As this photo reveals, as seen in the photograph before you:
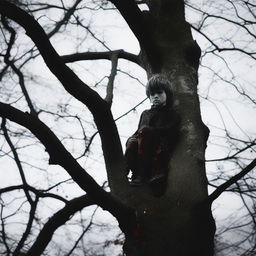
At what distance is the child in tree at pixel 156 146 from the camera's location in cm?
292

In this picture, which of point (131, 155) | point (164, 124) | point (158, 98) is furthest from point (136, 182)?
point (158, 98)

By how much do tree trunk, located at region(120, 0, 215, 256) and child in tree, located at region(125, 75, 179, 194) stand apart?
0.28 feet

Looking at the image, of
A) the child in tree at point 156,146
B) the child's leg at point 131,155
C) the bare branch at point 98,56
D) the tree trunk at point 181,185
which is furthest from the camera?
the bare branch at point 98,56

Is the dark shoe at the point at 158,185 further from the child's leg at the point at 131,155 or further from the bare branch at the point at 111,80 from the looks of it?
the bare branch at the point at 111,80

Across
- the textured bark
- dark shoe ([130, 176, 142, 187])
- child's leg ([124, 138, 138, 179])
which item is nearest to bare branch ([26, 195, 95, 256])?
child's leg ([124, 138, 138, 179])

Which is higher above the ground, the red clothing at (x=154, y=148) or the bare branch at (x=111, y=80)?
the bare branch at (x=111, y=80)

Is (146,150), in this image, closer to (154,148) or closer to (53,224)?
(154,148)

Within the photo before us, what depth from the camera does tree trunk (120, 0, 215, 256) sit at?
2268 millimetres

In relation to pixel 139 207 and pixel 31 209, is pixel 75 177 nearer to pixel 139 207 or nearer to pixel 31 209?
pixel 139 207

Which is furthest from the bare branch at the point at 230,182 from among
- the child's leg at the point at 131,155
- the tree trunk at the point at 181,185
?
the child's leg at the point at 131,155

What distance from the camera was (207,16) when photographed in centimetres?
545

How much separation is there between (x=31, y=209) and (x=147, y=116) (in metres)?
2.16

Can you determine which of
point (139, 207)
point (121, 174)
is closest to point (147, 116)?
point (121, 174)

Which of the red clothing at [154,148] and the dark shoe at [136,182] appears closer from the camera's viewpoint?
the dark shoe at [136,182]
